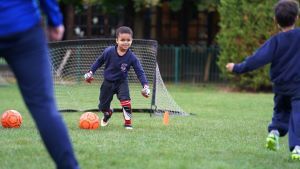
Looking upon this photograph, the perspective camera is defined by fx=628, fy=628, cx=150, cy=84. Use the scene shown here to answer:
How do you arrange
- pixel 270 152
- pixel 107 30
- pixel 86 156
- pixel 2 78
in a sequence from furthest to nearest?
1. pixel 107 30
2. pixel 2 78
3. pixel 270 152
4. pixel 86 156

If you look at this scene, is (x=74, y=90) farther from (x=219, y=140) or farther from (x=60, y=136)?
(x=60, y=136)

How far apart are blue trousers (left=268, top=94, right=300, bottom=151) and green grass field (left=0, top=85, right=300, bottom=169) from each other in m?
0.26

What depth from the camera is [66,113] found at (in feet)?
40.7

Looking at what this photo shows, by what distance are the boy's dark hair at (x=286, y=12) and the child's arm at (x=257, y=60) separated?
0.22 meters

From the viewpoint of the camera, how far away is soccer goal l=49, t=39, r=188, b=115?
12.0m

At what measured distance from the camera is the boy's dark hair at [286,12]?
6.16 m

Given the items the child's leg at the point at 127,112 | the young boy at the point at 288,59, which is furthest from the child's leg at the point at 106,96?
the young boy at the point at 288,59

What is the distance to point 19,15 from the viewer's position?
13.4 ft

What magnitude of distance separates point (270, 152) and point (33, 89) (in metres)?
3.57

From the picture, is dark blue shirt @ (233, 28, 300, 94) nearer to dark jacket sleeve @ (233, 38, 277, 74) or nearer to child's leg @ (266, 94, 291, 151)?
dark jacket sleeve @ (233, 38, 277, 74)

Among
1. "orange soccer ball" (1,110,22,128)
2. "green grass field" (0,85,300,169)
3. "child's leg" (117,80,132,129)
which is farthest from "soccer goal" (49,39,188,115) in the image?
"orange soccer ball" (1,110,22,128)

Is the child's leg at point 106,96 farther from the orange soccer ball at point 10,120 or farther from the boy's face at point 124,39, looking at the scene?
the orange soccer ball at point 10,120

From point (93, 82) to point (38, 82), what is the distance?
26.7 feet

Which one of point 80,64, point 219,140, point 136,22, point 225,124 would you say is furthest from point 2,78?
point 219,140
